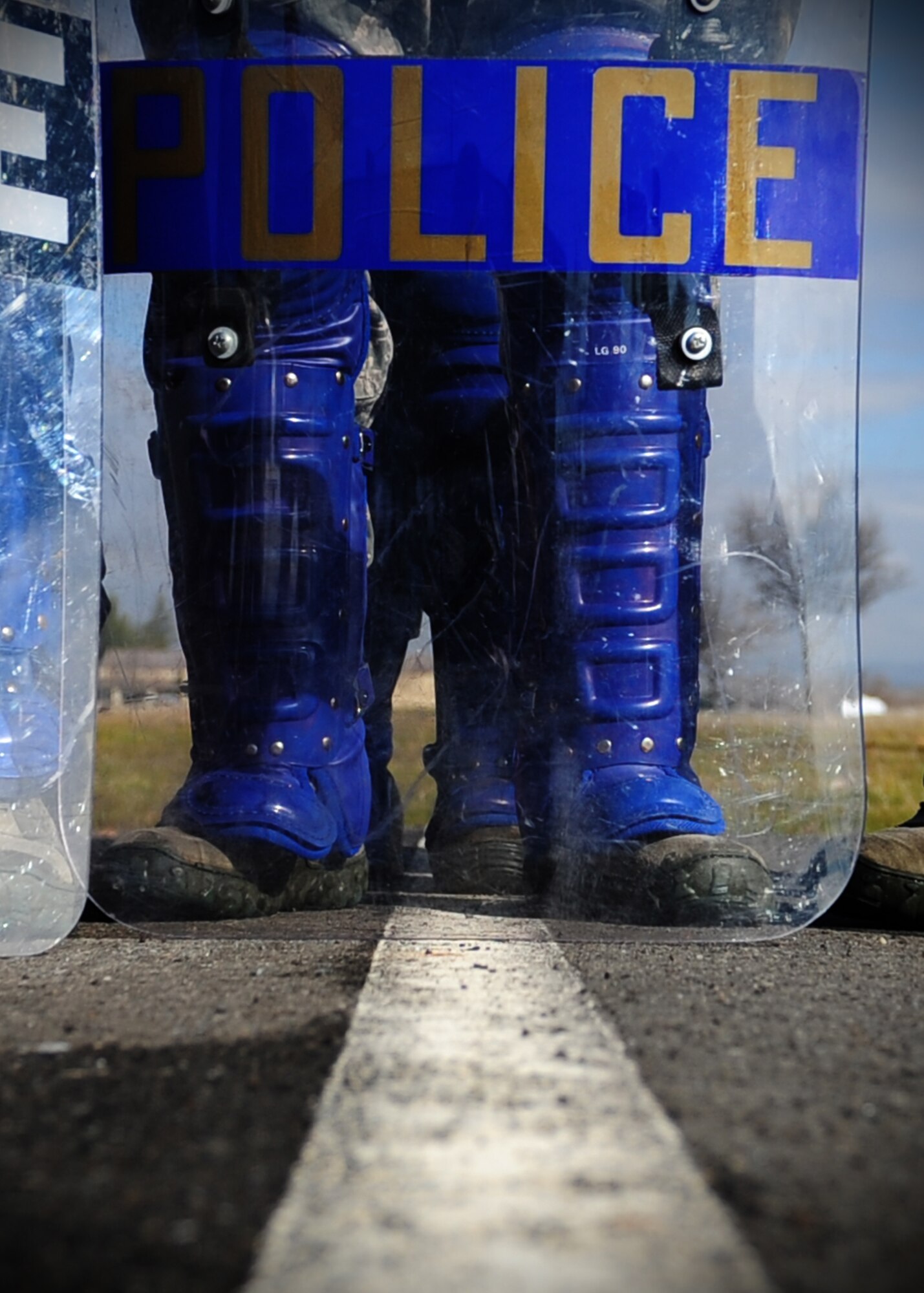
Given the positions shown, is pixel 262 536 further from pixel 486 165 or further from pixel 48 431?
pixel 486 165

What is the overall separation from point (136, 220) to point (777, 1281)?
1345mm

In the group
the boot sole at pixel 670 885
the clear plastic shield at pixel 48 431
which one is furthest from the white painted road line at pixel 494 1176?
the clear plastic shield at pixel 48 431

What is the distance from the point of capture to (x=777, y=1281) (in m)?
0.64

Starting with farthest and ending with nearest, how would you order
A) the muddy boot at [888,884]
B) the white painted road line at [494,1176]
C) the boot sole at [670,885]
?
the muddy boot at [888,884]
the boot sole at [670,885]
the white painted road line at [494,1176]

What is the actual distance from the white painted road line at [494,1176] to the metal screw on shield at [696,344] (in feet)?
2.56

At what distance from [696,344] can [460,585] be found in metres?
0.38

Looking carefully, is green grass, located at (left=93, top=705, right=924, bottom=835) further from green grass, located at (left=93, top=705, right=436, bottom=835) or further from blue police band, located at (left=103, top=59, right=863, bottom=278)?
blue police band, located at (left=103, top=59, right=863, bottom=278)

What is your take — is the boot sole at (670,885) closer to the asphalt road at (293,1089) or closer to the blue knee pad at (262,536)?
the asphalt road at (293,1089)

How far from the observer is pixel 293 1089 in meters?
0.94

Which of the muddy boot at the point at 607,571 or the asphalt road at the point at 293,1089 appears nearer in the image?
the asphalt road at the point at 293,1089

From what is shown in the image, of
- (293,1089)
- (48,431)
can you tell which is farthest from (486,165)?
(293,1089)

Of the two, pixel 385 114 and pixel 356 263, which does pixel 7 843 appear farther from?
pixel 385 114

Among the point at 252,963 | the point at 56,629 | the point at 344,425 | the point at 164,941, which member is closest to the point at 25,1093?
the point at 252,963

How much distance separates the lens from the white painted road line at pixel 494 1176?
65 centimetres
